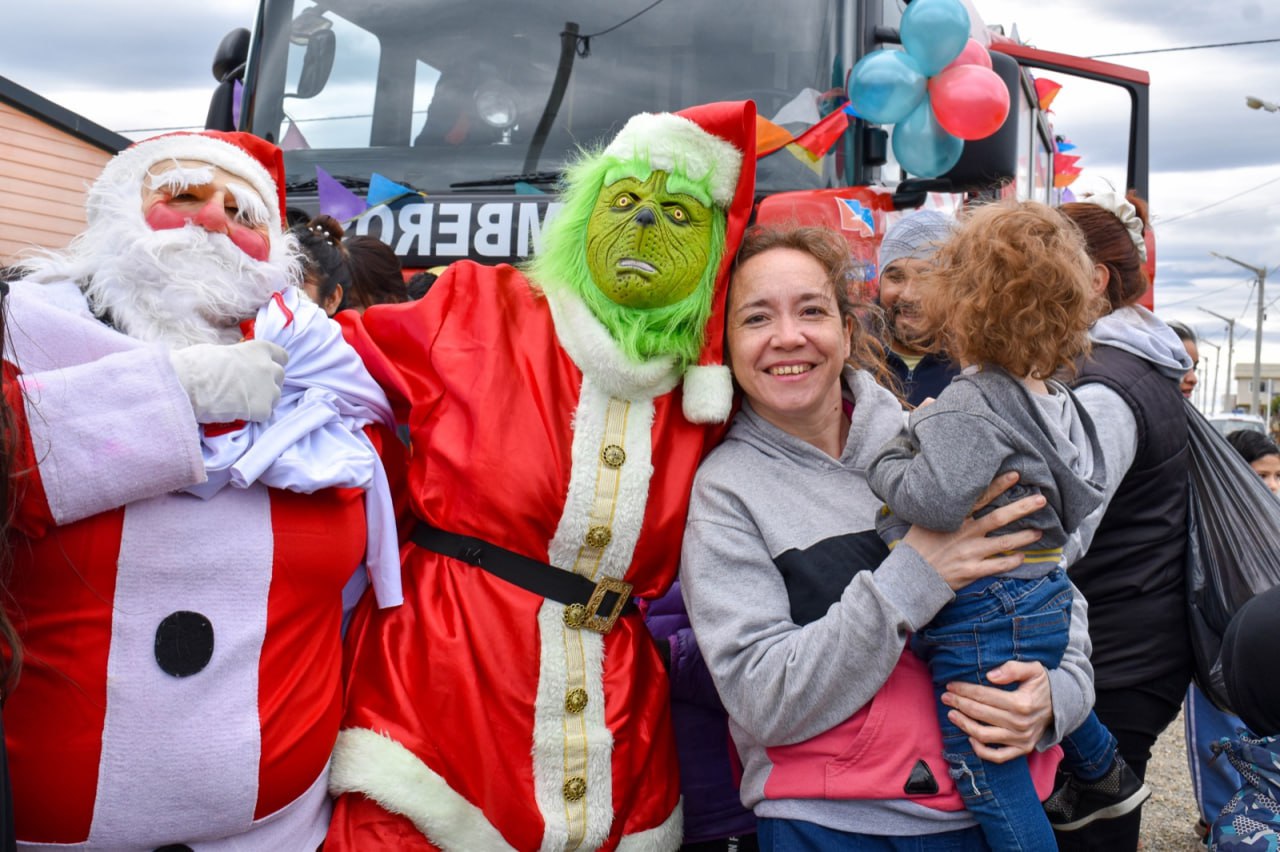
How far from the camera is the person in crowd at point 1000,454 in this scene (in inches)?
77.2

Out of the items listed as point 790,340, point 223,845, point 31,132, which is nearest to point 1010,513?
point 790,340

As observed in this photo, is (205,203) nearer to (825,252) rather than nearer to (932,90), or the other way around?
(825,252)

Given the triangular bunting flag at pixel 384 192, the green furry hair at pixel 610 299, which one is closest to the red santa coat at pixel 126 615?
the green furry hair at pixel 610 299

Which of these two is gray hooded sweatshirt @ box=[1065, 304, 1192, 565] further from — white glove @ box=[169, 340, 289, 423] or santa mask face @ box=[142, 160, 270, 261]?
santa mask face @ box=[142, 160, 270, 261]

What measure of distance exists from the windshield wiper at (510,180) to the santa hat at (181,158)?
1713mm

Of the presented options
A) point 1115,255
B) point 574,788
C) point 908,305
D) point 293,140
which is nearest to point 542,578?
point 574,788

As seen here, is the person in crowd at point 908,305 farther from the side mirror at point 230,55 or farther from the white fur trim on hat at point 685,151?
the side mirror at point 230,55

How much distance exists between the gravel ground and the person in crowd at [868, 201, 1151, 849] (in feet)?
10.3

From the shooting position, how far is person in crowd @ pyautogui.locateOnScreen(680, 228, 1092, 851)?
1952 mm

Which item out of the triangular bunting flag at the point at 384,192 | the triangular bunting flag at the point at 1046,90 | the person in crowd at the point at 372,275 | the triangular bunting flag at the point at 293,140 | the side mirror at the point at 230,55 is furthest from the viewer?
the triangular bunting flag at the point at 1046,90

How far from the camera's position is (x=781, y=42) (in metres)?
4.00

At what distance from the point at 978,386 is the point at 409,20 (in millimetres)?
3022

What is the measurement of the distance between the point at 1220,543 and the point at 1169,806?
3.12m

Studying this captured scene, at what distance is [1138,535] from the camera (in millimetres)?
2584
